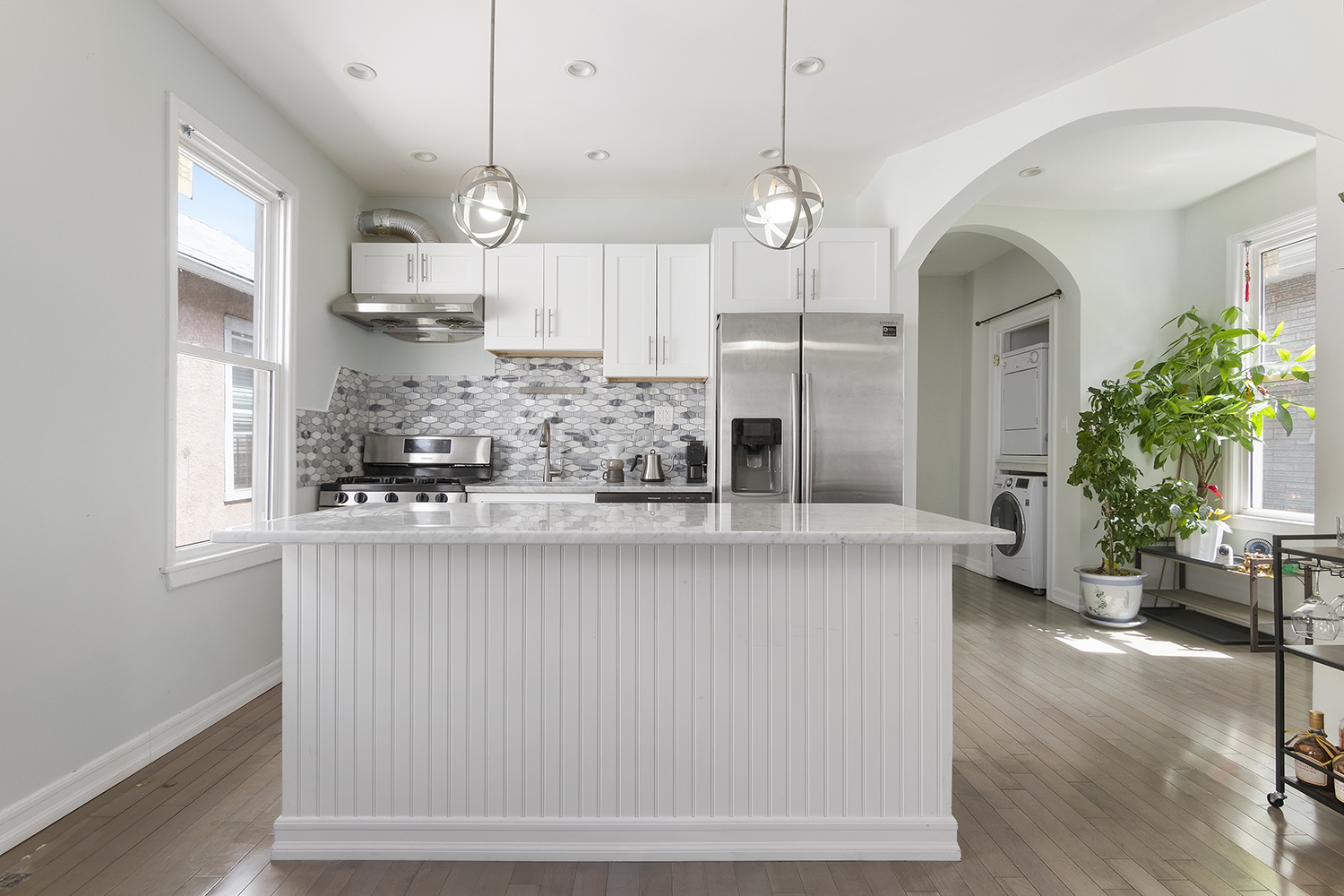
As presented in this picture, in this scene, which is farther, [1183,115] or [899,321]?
[899,321]

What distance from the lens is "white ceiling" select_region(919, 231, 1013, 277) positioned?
5.47 m

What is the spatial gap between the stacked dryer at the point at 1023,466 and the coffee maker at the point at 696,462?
7.65ft

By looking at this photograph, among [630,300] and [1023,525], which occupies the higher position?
[630,300]

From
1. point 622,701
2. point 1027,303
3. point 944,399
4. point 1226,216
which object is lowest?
point 622,701

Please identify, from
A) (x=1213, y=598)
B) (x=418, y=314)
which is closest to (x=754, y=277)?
(x=418, y=314)

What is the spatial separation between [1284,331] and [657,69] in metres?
3.97

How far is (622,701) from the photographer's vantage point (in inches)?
76.7

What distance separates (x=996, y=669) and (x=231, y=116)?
14.3 ft

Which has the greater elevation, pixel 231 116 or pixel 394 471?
pixel 231 116

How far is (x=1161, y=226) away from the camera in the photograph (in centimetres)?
481

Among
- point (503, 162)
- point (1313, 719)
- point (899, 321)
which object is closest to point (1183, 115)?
point (899, 321)

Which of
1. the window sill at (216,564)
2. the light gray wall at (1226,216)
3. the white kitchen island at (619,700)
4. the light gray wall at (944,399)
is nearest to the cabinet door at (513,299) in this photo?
the window sill at (216,564)

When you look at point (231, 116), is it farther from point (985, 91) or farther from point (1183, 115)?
point (1183, 115)

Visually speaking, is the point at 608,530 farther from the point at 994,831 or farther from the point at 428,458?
the point at 428,458
